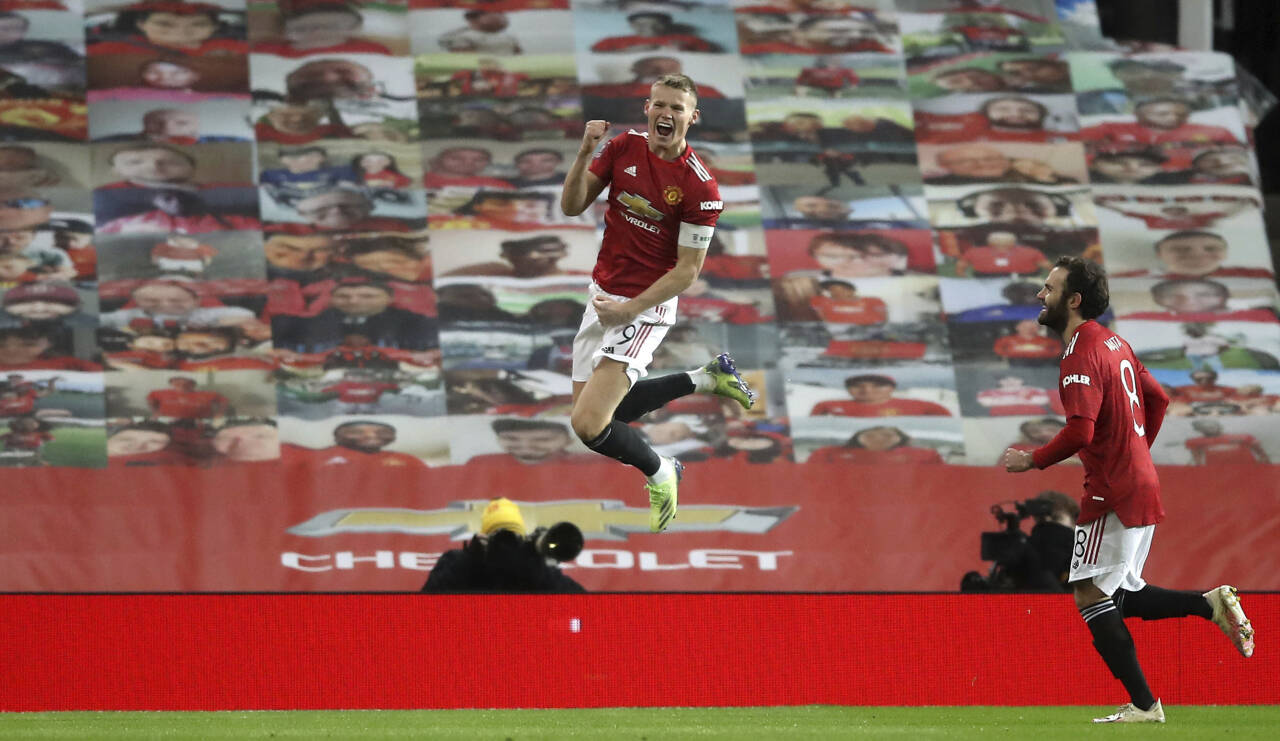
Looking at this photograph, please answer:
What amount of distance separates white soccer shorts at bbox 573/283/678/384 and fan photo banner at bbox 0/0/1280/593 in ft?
10.3

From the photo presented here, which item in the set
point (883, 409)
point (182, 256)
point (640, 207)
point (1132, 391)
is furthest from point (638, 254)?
point (182, 256)

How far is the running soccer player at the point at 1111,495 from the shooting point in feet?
17.9

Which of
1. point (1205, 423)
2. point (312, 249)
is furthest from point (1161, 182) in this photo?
point (312, 249)

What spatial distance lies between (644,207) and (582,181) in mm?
247

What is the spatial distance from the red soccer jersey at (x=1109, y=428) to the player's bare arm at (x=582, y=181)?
173 cm

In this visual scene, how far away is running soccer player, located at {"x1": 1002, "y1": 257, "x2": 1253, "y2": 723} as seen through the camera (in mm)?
5469

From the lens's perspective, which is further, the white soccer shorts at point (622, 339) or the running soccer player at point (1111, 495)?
the white soccer shorts at point (622, 339)

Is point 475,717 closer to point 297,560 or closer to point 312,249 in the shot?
point 297,560

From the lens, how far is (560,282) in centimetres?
977

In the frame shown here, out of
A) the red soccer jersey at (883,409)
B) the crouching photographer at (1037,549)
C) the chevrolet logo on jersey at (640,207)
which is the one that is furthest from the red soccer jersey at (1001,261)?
the chevrolet logo on jersey at (640,207)

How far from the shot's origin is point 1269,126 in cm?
1460

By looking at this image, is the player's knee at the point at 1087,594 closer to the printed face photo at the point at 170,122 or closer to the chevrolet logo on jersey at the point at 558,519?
the chevrolet logo on jersey at the point at 558,519

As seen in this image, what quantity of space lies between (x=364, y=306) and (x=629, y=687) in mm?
3677

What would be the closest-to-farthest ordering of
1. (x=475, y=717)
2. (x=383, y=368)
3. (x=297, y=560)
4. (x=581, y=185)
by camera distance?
(x=581, y=185)
(x=475, y=717)
(x=297, y=560)
(x=383, y=368)
